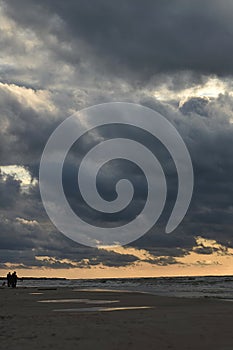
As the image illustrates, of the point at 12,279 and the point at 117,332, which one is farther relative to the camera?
the point at 12,279

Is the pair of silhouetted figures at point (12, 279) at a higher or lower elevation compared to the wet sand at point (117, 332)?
higher

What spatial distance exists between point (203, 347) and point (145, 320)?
22.6ft

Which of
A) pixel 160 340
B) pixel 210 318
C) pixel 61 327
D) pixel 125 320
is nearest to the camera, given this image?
pixel 160 340

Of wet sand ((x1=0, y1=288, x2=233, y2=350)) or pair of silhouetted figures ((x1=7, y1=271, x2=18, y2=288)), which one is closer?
wet sand ((x1=0, y1=288, x2=233, y2=350))

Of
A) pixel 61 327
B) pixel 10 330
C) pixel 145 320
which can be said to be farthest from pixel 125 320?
pixel 10 330

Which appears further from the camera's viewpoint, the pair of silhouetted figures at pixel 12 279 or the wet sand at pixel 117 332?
the pair of silhouetted figures at pixel 12 279

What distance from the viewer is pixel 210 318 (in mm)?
22125

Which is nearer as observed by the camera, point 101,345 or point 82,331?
point 101,345

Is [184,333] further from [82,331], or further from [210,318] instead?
[210,318]

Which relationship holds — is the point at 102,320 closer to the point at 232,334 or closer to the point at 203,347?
the point at 232,334

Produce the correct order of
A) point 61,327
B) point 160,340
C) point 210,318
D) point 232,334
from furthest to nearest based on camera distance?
point 210,318
point 61,327
point 232,334
point 160,340

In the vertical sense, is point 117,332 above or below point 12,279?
below

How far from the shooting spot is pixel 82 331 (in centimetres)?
1733

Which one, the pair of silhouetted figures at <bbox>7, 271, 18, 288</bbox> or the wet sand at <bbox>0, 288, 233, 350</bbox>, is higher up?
the pair of silhouetted figures at <bbox>7, 271, 18, 288</bbox>
